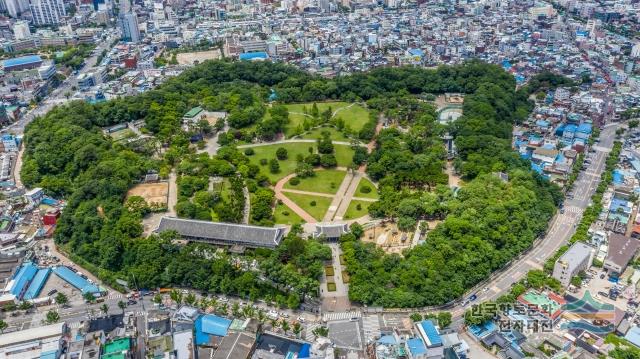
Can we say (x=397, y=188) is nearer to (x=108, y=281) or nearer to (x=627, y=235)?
(x=627, y=235)

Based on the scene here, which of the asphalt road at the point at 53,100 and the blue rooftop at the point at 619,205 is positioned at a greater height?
the asphalt road at the point at 53,100

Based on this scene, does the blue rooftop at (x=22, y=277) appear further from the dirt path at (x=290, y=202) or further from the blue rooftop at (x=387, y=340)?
the blue rooftop at (x=387, y=340)

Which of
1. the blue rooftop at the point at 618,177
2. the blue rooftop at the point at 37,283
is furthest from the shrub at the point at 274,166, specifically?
the blue rooftop at the point at 618,177

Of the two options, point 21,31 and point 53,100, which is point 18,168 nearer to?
point 53,100

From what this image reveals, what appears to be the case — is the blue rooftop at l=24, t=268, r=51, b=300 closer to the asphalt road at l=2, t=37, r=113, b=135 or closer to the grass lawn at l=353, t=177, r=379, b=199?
the grass lawn at l=353, t=177, r=379, b=199

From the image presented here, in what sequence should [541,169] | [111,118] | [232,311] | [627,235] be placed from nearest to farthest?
[232,311] → [627,235] → [541,169] → [111,118]

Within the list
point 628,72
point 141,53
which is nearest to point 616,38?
point 628,72
